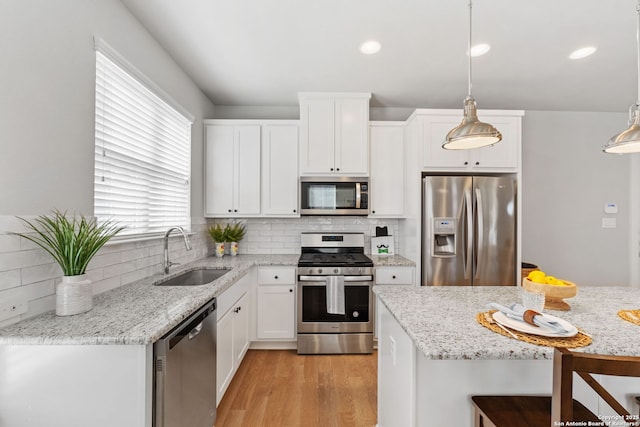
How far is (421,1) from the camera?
183 centimetres

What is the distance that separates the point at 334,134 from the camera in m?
3.19

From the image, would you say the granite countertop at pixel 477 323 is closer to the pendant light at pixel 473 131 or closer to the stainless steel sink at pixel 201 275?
the pendant light at pixel 473 131

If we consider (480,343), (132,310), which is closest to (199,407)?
(132,310)

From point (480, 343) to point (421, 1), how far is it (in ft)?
6.26

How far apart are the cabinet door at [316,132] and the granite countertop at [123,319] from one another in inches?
64.9

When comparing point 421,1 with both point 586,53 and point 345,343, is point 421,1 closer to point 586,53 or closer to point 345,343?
point 586,53

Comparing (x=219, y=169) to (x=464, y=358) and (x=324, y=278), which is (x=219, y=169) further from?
(x=464, y=358)

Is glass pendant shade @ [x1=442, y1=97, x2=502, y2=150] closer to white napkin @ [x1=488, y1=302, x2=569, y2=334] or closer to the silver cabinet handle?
white napkin @ [x1=488, y1=302, x2=569, y2=334]

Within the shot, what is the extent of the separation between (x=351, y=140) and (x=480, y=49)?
4.42ft

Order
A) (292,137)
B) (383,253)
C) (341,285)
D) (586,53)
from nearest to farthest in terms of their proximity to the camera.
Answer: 1. (586,53)
2. (341,285)
3. (292,137)
4. (383,253)

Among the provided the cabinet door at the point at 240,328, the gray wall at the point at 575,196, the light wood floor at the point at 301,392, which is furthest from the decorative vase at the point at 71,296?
the gray wall at the point at 575,196

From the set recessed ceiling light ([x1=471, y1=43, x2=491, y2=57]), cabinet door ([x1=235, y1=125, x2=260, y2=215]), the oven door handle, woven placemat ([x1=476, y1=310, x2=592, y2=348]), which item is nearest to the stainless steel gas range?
the oven door handle

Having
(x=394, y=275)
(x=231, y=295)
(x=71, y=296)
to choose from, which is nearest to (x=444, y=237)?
(x=394, y=275)

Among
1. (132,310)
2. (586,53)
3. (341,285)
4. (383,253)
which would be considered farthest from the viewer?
(383,253)
